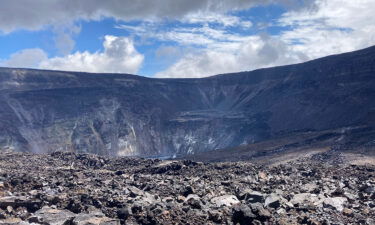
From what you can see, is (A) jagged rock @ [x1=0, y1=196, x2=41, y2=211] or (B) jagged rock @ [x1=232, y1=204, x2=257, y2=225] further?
(A) jagged rock @ [x1=0, y1=196, x2=41, y2=211]

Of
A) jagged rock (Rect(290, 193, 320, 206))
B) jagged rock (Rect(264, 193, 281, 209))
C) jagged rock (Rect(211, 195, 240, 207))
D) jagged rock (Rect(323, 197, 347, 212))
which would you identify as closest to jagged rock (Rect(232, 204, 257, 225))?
jagged rock (Rect(264, 193, 281, 209))

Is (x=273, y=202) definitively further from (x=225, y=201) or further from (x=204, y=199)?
(x=204, y=199)

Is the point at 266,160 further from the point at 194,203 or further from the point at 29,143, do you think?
the point at 29,143

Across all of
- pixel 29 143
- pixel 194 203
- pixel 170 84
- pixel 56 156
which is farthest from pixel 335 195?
pixel 170 84

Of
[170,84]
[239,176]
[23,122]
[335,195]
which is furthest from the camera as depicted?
[170,84]

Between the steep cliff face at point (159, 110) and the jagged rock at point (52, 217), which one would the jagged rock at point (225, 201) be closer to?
the jagged rock at point (52, 217)

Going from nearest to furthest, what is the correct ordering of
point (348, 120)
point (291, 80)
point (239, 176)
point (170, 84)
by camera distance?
point (239, 176) < point (348, 120) < point (291, 80) < point (170, 84)

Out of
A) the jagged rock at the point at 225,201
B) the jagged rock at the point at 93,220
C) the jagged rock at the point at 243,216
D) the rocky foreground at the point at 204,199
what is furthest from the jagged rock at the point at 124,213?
the jagged rock at the point at 243,216

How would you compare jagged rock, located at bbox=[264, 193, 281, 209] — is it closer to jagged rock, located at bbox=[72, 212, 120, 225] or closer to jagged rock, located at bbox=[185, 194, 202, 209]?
jagged rock, located at bbox=[185, 194, 202, 209]
